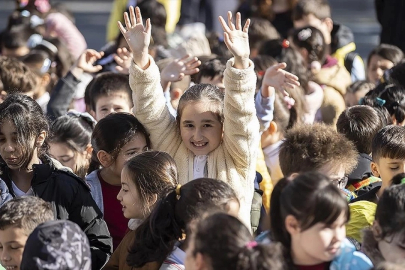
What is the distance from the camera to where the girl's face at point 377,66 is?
25.1ft

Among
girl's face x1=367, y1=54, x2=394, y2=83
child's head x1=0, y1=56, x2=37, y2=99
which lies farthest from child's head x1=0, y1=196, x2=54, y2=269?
girl's face x1=367, y1=54, x2=394, y2=83

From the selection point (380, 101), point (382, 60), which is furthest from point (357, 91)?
point (380, 101)

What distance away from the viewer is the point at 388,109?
18.9ft

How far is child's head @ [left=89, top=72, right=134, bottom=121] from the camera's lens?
5.84 metres

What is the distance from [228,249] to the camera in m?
3.16

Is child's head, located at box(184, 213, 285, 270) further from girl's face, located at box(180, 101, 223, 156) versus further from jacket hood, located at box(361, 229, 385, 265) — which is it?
girl's face, located at box(180, 101, 223, 156)

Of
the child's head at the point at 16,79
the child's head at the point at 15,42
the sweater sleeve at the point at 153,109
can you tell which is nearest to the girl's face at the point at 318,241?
the sweater sleeve at the point at 153,109

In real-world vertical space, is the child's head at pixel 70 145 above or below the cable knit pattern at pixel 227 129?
below

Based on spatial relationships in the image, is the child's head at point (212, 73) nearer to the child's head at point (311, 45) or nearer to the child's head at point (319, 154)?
the child's head at point (319, 154)

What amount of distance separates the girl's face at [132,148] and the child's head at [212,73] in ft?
4.88

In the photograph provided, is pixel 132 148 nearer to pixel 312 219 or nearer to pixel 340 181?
pixel 340 181

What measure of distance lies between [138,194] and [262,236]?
2.40 ft

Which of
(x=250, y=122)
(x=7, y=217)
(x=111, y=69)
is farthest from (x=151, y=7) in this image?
(x=7, y=217)

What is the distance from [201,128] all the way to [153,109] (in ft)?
0.86
